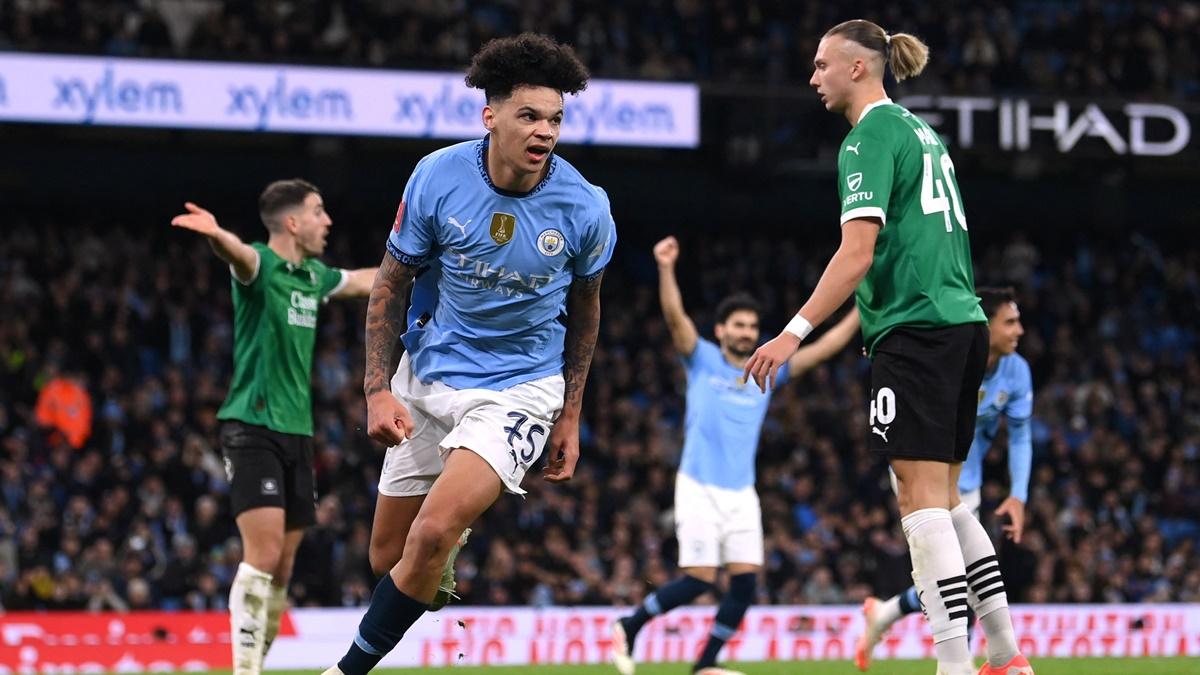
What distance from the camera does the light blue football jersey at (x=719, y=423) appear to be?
1071 cm

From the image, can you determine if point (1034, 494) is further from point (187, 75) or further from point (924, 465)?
point (924, 465)

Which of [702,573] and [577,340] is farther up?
[577,340]

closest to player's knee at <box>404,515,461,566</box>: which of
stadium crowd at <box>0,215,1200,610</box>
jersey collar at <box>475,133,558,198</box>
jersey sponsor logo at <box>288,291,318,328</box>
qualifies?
jersey collar at <box>475,133,558,198</box>

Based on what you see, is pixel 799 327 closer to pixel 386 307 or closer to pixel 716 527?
pixel 386 307

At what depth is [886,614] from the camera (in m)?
9.91

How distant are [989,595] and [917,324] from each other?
1.10 m

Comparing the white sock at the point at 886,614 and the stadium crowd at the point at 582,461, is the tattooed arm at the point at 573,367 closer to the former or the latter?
the white sock at the point at 886,614

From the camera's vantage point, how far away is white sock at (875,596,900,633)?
9875 millimetres

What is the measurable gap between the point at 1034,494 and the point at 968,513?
1464cm

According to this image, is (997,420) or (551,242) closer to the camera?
(551,242)

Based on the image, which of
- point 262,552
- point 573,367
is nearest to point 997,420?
point 573,367

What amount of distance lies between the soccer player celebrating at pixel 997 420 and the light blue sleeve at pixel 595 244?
3272mm

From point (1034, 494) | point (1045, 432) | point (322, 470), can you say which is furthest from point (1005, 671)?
point (1045, 432)

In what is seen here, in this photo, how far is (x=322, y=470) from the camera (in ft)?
61.0
